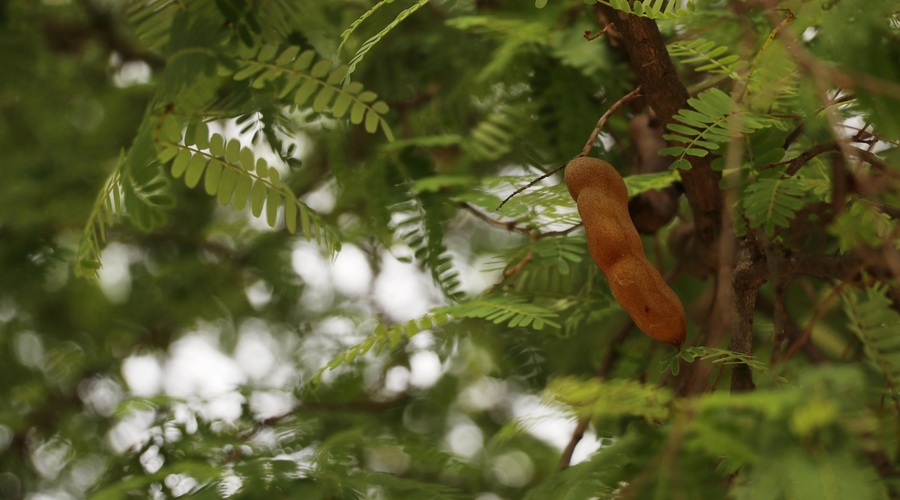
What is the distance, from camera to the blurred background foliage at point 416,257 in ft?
1.12

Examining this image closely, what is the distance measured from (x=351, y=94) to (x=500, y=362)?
303mm

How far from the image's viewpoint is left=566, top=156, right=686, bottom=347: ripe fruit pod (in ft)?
1.13

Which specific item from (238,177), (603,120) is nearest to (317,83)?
(238,177)

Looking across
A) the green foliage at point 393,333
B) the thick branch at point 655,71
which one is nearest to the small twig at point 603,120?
the thick branch at point 655,71

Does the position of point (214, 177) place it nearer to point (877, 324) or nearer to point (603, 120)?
point (603, 120)

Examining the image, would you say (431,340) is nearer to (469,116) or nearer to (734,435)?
(469,116)

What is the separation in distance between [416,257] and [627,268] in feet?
0.78

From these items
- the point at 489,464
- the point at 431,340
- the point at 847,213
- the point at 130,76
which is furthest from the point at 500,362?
the point at 130,76

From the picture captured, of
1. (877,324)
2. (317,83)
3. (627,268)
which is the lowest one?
(877,324)

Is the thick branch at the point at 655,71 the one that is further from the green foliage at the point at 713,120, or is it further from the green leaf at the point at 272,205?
the green leaf at the point at 272,205

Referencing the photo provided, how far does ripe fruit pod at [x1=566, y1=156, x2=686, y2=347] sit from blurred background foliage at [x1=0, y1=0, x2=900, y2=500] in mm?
23

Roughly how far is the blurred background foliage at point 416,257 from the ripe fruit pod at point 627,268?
0.08 feet

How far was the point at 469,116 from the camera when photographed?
765 mm

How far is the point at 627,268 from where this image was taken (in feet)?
1.13
